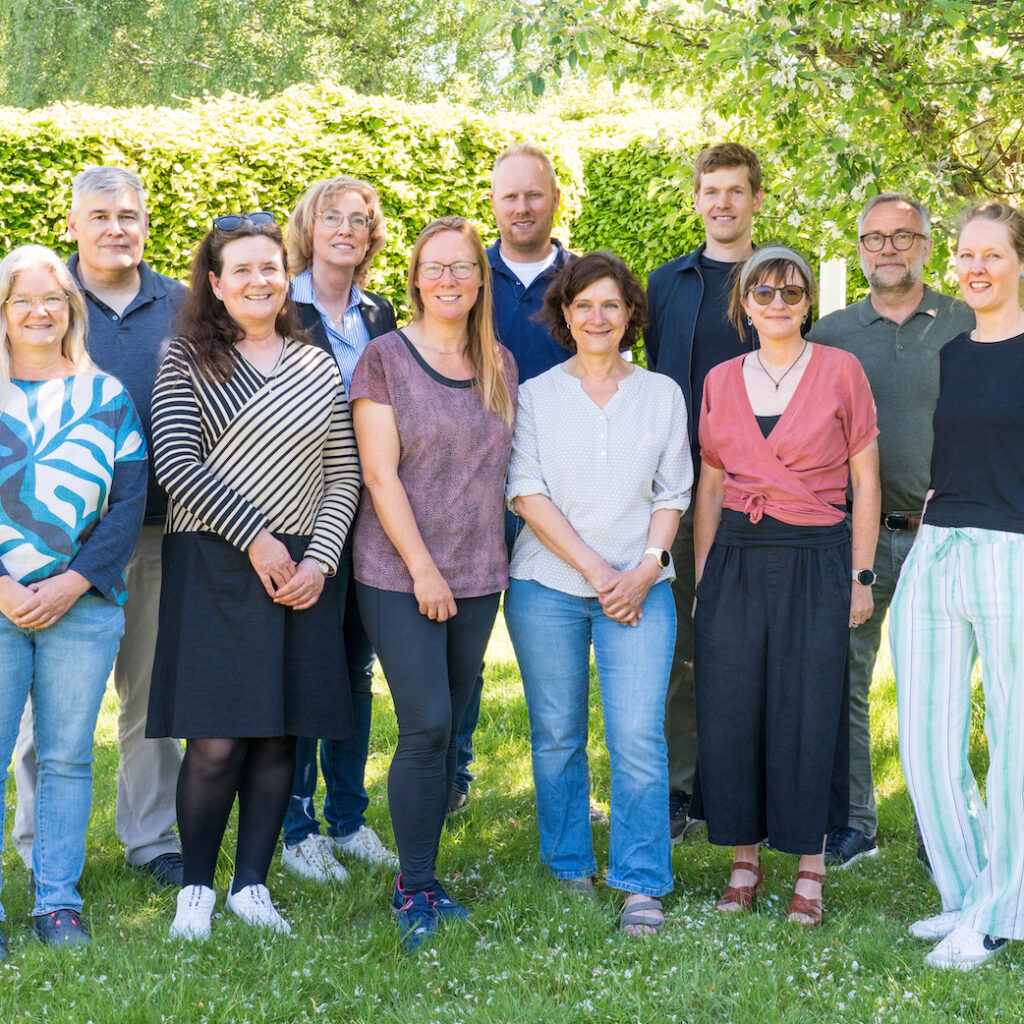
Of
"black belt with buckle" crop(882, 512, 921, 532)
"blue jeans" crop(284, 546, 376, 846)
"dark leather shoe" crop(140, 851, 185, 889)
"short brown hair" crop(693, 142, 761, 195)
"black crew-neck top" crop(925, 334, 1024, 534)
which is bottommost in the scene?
"dark leather shoe" crop(140, 851, 185, 889)

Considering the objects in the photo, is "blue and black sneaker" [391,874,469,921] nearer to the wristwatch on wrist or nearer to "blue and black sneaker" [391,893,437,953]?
"blue and black sneaker" [391,893,437,953]

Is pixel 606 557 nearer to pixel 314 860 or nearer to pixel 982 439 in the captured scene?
pixel 982 439

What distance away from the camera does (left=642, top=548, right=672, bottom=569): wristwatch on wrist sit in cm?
391

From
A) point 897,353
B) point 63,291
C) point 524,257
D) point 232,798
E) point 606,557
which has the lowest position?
point 232,798

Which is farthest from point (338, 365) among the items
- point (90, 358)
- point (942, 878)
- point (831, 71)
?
point (942, 878)

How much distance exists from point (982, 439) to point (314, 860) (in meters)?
2.84

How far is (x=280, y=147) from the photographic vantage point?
8.90 m

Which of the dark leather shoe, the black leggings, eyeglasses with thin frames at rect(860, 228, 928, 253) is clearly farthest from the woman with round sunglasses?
the dark leather shoe

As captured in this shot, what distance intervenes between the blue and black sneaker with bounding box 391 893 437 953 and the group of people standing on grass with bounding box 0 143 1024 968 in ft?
0.05

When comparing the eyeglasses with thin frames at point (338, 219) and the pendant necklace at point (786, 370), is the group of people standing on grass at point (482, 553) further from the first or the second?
the eyeglasses with thin frames at point (338, 219)

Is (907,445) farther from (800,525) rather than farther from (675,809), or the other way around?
(675,809)

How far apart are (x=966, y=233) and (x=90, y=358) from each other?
2.99 meters

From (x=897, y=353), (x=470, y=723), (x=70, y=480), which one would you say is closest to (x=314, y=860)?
(x=470, y=723)

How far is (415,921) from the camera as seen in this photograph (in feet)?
12.4
